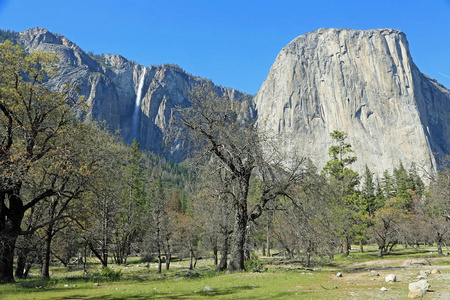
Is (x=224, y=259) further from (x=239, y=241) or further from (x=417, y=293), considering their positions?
(x=417, y=293)

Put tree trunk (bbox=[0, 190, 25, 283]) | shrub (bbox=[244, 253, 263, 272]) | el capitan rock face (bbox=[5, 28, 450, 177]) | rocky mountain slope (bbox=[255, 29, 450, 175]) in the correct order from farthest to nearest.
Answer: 1. el capitan rock face (bbox=[5, 28, 450, 177])
2. rocky mountain slope (bbox=[255, 29, 450, 175])
3. shrub (bbox=[244, 253, 263, 272])
4. tree trunk (bbox=[0, 190, 25, 283])

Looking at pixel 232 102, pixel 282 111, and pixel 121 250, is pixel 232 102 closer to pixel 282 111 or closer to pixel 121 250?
pixel 121 250

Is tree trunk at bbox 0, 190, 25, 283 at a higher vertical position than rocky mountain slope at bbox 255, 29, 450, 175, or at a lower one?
lower

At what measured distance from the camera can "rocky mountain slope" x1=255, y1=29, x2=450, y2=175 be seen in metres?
141

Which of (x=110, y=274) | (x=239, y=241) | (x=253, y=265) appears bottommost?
(x=110, y=274)

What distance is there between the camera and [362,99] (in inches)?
5930

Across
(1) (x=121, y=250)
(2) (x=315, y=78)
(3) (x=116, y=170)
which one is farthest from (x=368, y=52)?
(3) (x=116, y=170)

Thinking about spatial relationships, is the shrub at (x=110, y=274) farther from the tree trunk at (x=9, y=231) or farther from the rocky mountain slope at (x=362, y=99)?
the rocky mountain slope at (x=362, y=99)

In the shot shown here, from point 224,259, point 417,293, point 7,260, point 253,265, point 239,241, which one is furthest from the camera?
point 224,259

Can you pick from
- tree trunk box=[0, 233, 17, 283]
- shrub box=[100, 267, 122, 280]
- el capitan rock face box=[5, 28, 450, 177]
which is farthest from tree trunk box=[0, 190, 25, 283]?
el capitan rock face box=[5, 28, 450, 177]

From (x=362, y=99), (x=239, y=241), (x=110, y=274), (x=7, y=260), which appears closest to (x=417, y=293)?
(x=239, y=241)

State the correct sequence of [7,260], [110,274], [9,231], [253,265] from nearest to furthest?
[9,231] < [7,260] < [253,265] < [110,274]

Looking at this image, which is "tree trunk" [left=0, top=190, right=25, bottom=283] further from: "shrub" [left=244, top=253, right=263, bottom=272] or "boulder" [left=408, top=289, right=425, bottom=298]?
"boulder" [left=408, top=289, right=425, bottom=298]

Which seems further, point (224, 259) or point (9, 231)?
point (224, 259)
